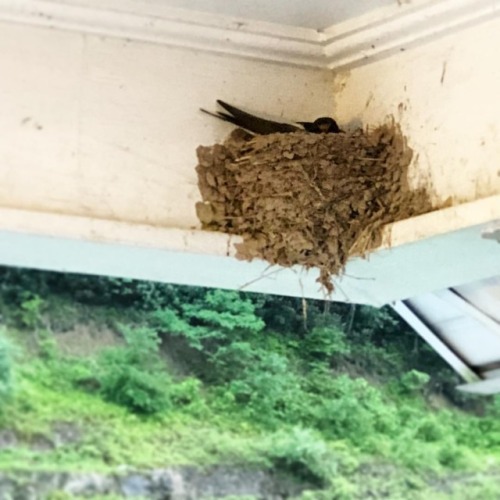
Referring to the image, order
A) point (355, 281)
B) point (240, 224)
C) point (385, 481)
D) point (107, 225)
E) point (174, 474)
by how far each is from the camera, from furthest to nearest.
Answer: point (385, 481) → point (174, 474) → point (355, 281) → point (240, 224) → point (107, 225)

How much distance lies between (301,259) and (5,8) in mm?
566

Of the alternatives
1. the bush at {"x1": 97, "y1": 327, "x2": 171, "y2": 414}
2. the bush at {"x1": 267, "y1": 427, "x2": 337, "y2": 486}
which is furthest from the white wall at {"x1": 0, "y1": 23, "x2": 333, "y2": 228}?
the bush at {"x1": 267, "y1": 427, "x2": 337, "y2": 486}

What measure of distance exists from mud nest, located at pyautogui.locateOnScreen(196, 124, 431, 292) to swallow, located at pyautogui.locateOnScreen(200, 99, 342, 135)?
0.02 m

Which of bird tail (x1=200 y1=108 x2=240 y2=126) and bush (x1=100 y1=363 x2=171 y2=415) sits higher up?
bird tail (x1=200 y1=108 x2=240 y2=126)

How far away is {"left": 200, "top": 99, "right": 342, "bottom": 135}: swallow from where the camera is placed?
1538 mm

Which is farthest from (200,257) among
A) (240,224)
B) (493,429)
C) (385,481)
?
(493,429)

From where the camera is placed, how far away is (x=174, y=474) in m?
2.13

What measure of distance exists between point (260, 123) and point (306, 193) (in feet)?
0.43

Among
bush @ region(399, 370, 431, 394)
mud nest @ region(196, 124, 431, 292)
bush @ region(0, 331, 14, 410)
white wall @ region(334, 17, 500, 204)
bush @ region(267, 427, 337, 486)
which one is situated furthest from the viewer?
bush @ region(399, 370, 431, 394)

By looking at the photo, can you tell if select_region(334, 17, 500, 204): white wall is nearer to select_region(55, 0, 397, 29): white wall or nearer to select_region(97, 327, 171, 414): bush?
select_region(55, 0, 397, 29): white wall

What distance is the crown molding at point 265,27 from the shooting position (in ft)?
4.67

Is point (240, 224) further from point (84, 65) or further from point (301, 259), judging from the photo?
point (84, 65)

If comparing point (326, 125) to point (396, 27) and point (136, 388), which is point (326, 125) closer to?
point (396, 27)

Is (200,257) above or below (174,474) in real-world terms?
above
